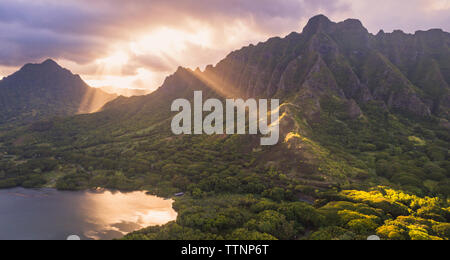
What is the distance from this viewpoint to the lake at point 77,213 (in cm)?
11894

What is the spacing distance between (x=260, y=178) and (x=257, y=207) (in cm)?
4201

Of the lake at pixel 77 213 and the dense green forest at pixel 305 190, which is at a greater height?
the dense green forest at pixel 305 190

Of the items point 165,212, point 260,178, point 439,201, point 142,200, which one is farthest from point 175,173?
point 439,201

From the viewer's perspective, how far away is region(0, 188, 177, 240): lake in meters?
119

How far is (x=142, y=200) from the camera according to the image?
516 ft

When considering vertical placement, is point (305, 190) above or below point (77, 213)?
above

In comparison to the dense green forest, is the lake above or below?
below

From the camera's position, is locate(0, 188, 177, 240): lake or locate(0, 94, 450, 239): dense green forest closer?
locate(0, 94, 450, 239): dense green forest

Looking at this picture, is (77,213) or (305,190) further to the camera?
(77,213)

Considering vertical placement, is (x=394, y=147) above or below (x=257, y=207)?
above

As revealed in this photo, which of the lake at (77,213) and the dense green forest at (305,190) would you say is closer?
the dense green forest at (305,190)

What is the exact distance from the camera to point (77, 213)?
140 m
